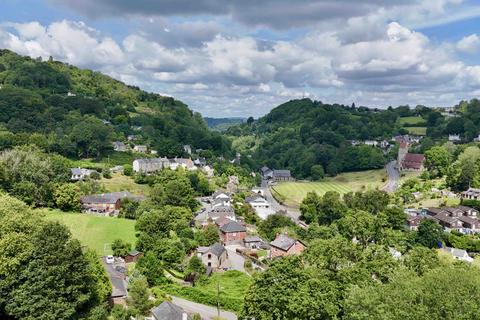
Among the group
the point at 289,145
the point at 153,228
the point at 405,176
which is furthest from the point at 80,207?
the point at 289,145

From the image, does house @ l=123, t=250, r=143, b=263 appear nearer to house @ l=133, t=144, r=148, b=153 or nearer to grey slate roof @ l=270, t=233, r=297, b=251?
grey slate roof @ l=270, t=233, r=297, b=251

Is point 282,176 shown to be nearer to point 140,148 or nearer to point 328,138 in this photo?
point 328,138

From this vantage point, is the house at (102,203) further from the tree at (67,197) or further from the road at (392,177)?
the road at (392,177)

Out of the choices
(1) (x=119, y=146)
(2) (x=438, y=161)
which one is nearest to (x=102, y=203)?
(1) (x=119, y=146)

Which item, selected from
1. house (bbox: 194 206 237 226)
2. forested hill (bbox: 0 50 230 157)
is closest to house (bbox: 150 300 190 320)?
house (bbox: 194 206 237 226)

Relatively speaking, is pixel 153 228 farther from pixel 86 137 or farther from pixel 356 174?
pixel 356 174

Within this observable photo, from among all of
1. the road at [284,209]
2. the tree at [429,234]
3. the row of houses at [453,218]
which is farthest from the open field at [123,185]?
the row of houses at [453,218]
